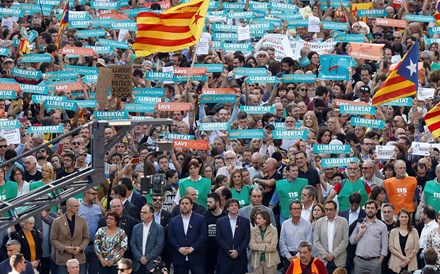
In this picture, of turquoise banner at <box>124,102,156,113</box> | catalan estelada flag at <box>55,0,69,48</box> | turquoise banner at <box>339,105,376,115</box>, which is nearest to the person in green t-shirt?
turquoise banner at <box>339,105,376,115</box>

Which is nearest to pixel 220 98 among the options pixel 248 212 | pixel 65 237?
pixel 248 212

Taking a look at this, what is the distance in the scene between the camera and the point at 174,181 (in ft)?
92.0

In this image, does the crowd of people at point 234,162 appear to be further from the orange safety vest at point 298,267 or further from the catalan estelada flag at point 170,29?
the catalan estelada flag at point 170,29

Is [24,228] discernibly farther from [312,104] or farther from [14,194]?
[312,104]

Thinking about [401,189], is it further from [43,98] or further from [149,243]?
[43,98]

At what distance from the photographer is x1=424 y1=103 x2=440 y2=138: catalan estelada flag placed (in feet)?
90.6

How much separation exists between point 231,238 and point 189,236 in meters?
0.64

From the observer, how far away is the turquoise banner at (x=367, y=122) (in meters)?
29.2

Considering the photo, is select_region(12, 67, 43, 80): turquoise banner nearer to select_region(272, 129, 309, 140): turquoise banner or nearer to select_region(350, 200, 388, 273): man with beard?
select_region(272, 129, 309, 140): turquoise banner

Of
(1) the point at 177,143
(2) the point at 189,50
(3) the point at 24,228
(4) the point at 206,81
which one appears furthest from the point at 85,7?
(3) the point at 24,228

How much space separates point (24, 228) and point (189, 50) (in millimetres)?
9464

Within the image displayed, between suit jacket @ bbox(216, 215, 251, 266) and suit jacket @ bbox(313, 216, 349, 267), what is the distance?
1055 mm

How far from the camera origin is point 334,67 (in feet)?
107

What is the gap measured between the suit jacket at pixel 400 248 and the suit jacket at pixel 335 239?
714 millimetres
